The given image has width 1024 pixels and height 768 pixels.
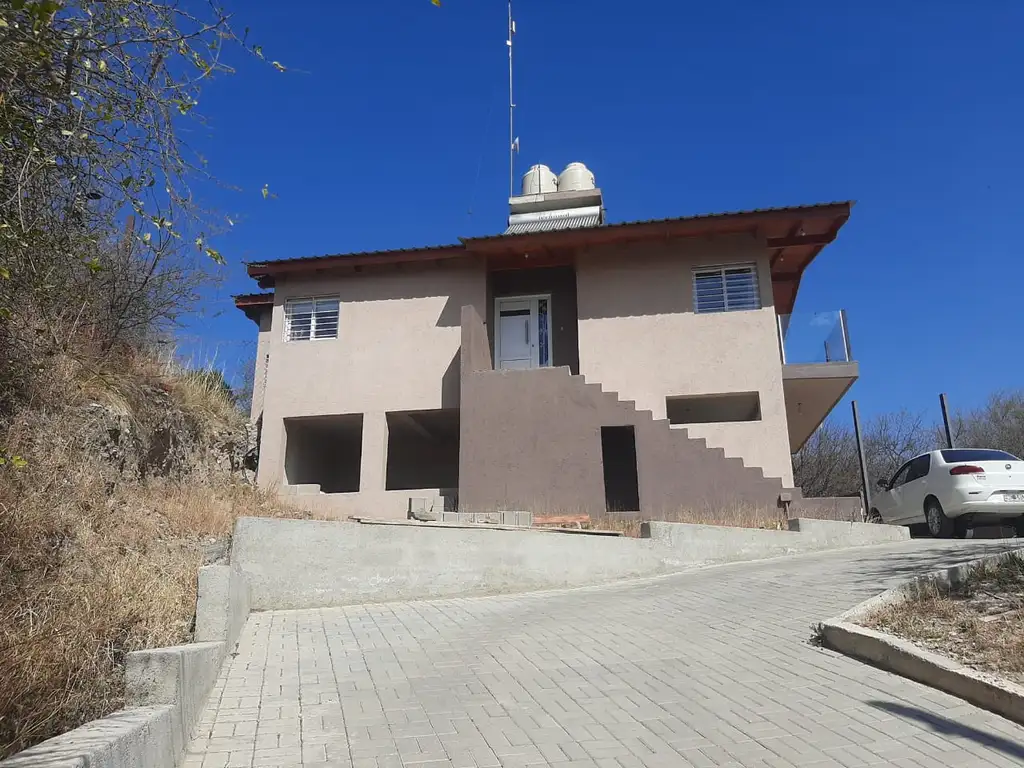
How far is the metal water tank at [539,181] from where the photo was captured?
2241 centimetres

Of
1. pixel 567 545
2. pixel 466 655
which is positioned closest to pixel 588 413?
pixel 567 545

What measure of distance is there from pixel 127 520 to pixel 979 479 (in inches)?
461

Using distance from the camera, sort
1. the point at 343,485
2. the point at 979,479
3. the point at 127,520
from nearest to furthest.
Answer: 1. the point at 127,520
2. the point at 979,479
3. the point at 343,485

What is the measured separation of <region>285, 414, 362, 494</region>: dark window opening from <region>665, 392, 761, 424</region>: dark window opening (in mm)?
7401

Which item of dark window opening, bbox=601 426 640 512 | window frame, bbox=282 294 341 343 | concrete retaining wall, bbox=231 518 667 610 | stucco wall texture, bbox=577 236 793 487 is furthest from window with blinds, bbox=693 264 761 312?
window frame, bbox=282 294 341 343

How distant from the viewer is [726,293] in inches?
631

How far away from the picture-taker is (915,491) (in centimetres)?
1271

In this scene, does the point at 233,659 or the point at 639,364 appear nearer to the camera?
the point at 233,659

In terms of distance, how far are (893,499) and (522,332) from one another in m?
8.82

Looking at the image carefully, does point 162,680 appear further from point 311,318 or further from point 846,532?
point 311,318

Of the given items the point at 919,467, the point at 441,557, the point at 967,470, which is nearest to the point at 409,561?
the point at 441,557

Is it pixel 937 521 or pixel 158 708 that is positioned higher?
pixel 937 521

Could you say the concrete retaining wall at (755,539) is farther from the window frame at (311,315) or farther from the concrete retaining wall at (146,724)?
the window frame at (311,315)

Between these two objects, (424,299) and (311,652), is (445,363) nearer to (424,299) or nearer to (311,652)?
Answer: (424,299)
